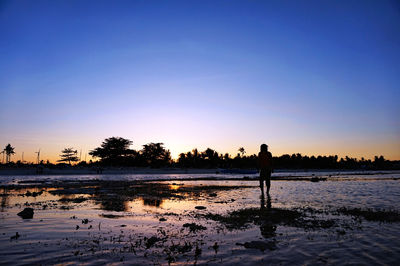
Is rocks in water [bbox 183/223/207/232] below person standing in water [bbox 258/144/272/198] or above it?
below

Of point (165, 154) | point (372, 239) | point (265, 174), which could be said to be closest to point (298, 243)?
point (372, 239)

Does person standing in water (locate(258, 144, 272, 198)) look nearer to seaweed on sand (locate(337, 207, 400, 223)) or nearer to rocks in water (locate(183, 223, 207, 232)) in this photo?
seaweed on sand (locate(337, 207, 400, 223))

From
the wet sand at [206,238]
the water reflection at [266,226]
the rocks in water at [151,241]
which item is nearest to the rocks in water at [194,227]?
the wet sand at [206,238]

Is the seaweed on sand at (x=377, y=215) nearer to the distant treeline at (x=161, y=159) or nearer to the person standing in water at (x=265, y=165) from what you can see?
the person standing in water at (x=265, y=165)

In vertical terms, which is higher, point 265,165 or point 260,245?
point 265,165

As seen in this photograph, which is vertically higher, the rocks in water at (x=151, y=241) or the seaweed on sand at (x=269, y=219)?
the rocks in water at (x=151, y=241)

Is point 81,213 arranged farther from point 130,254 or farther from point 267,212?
point 267,212

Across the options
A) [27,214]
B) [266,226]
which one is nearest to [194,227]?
[266,226]

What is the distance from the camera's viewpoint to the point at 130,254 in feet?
20.4

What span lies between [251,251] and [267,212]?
5750 millimetres

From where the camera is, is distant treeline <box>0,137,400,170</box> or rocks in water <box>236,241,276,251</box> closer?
rocks in water <box>236,241,276,251</box>

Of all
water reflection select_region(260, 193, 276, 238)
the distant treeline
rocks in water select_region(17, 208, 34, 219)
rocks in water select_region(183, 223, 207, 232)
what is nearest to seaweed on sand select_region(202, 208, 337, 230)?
water reflection select_region(260, 193, 276, 238)

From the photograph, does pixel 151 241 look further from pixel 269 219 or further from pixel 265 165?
pixel 265 165

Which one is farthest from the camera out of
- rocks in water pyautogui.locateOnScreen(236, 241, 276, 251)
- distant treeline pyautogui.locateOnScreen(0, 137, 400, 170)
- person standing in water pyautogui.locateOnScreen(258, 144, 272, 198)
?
distant treeline pyautogui.locateOnScreen(0, 137, 400, 170)
